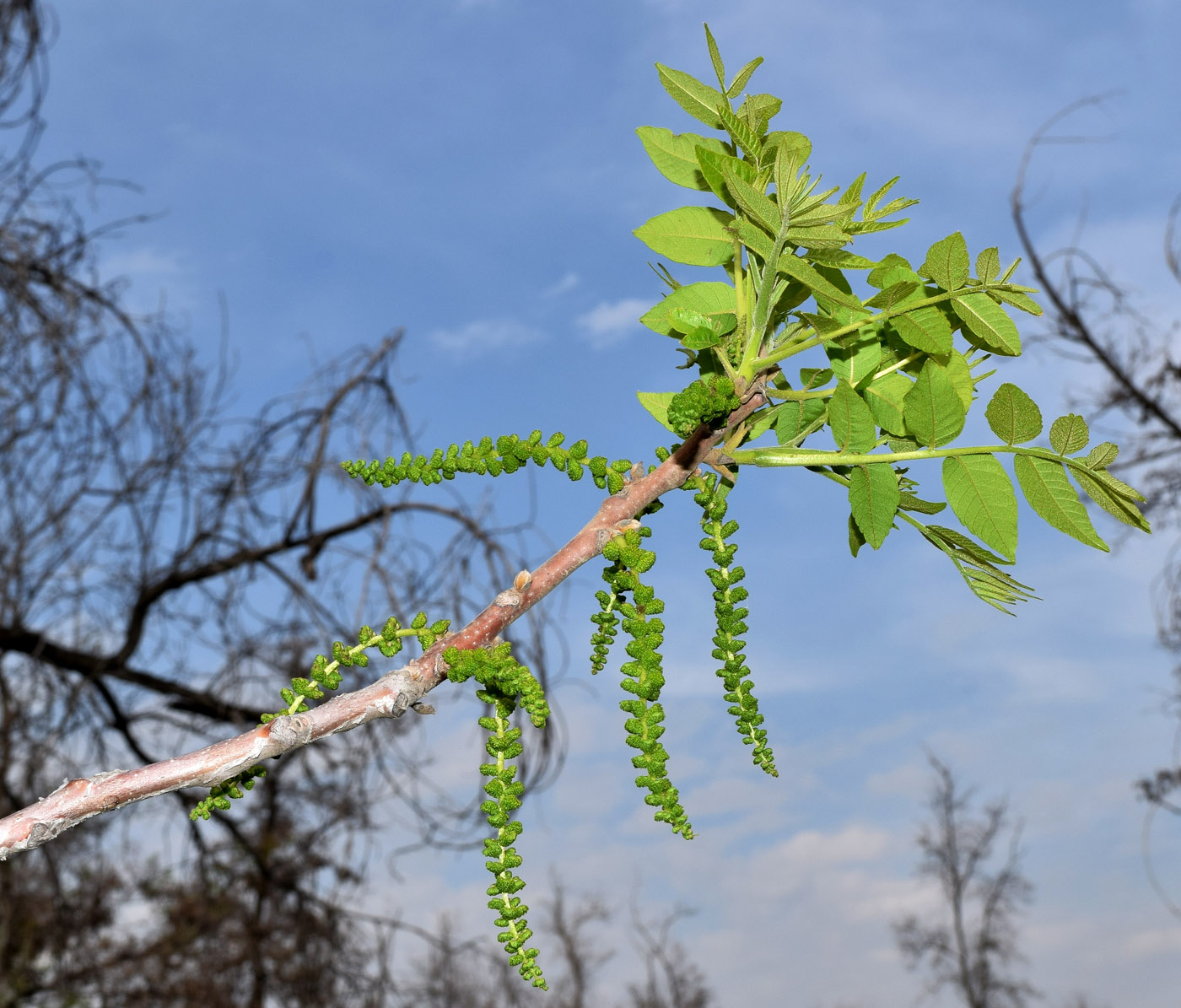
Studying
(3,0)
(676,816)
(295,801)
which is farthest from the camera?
(295,801)

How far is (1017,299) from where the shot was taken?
3.14ft

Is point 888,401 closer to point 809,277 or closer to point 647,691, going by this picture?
point 809,277

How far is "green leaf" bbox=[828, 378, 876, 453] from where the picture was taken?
936 millimetres

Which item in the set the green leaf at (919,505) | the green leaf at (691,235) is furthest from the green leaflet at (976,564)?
the green leaf at (691,235)

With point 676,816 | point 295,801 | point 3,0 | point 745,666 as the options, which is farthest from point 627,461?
point 295,801

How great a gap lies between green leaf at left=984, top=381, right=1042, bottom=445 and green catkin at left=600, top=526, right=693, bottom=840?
1.17 feet

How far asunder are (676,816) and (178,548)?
13.0ft

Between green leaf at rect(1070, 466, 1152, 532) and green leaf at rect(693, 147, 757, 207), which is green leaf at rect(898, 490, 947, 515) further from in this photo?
green leaf at rect(693, 147, 757, 207)

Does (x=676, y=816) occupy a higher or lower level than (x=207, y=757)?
lower

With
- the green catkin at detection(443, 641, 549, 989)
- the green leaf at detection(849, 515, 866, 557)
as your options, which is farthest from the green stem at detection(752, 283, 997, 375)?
the green catkin at detection(443, 641, 549, 989)

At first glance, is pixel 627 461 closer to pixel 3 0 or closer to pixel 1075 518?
pixel 1075 518

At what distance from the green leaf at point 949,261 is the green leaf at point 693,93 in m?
0.26

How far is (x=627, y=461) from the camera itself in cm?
95

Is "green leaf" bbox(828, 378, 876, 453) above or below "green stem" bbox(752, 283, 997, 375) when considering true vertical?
below
